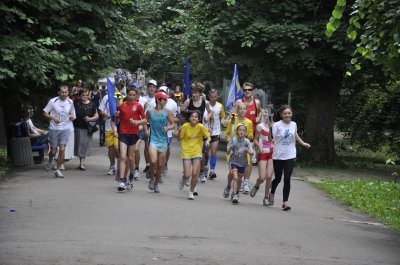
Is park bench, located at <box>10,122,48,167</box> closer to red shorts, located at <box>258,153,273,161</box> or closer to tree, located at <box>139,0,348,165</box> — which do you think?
tree, located at <box>139,0,348,165</box>

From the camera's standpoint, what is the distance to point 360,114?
2606 centimetres

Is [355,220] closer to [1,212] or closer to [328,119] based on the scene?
[1,212]

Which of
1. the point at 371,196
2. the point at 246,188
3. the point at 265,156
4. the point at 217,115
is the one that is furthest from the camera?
the point at 217,115

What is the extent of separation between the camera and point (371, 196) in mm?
15852

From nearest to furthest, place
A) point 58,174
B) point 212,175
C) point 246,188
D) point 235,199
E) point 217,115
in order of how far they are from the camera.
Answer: point 235,199 → point 246,188 → point 58,174 → point 217,115 → point 212,175

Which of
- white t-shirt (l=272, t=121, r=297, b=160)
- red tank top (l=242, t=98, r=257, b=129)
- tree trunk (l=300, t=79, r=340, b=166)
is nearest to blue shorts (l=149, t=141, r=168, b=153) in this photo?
white t-shirt (l=272, t=121, r=297, b=160)

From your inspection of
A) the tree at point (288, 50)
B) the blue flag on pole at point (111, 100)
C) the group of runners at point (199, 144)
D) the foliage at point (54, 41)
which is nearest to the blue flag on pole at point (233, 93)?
the group of runners at point (199, 144)

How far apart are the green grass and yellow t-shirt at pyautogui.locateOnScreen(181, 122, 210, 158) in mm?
3308

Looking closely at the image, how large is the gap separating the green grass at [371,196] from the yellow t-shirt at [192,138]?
3.31 metres

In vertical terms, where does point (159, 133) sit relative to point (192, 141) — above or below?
above

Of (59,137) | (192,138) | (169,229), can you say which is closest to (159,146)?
(192,138)

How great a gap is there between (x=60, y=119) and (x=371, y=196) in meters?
6.49

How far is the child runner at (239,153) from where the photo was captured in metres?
13.2

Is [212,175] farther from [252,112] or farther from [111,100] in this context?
[111,100]
